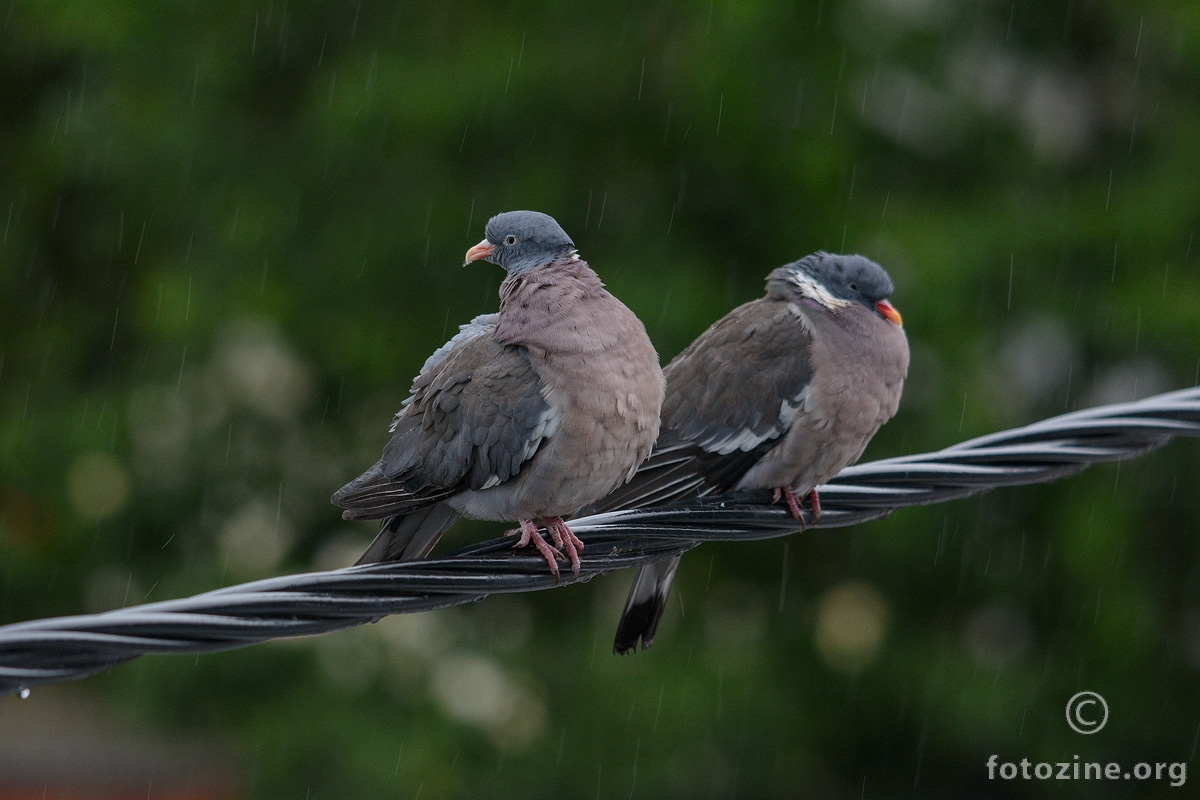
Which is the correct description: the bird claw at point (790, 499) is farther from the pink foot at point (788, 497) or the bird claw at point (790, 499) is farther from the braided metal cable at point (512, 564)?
the braided metal cable at point (512, 564)

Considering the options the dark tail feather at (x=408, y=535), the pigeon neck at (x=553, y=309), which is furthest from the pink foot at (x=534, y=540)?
the pigeon neck at (x=553, y=309)

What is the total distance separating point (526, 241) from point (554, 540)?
2.40 feet

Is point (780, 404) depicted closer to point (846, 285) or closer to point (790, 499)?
point (790, 499)

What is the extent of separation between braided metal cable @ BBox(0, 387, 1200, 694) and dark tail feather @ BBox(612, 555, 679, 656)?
66 cm

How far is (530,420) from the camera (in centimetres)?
279

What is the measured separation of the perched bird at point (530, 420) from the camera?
2795 mm

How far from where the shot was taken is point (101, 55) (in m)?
6.30

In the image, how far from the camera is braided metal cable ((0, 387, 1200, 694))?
1641 mm

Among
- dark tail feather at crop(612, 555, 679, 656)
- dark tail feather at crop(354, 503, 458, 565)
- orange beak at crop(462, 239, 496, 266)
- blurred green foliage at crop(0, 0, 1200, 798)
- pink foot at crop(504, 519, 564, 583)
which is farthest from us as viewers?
blurred green foliage at crop(0, 0, 1200, 798)

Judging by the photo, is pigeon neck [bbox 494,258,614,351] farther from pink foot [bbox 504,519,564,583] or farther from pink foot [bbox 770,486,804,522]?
pink foot [bbox 770,486,804,522]

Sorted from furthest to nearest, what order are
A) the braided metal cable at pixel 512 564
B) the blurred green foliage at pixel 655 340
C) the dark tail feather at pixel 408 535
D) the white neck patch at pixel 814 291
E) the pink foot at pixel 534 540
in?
the blurred green foliage at pixel 655 340
the white neck patch at pixel 814 291
the dark tail feather at pixel 408 535
the pink foot at pixel 534 540
the braided metal cable at pixel 512 564

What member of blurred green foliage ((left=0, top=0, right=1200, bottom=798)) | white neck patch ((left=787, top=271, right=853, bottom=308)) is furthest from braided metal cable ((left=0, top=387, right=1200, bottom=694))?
blurred green foliage ((left=0, top=0, right=1200, bottom=798))

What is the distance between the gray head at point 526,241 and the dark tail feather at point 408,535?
616 mm

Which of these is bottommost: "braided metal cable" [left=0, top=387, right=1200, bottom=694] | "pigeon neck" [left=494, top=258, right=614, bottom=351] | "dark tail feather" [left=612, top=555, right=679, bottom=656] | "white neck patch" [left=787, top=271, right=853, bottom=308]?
"dark tail feather" [left=612, top=555, right=679, bottom=656]
